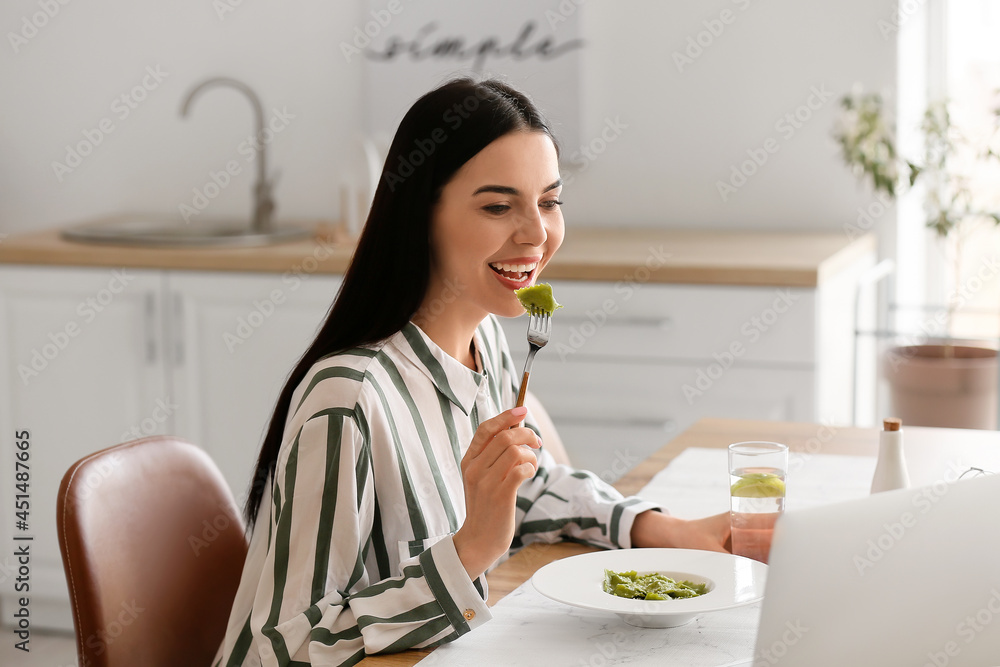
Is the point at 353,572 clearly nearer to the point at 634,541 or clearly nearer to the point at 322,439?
the point at 322,439

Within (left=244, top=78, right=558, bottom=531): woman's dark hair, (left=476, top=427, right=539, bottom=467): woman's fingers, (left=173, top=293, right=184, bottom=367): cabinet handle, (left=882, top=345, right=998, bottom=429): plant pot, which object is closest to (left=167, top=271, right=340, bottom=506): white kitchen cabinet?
(left=173, top=293, right=184, bottom=367): cabinet handle

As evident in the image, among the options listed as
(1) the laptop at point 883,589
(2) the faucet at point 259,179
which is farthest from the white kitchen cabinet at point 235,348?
(1) the laptop at point 883,589

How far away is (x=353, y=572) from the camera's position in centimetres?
108

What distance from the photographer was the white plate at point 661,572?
1.00m

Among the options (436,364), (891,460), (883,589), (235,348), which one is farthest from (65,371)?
(883,589)

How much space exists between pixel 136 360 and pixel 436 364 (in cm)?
167

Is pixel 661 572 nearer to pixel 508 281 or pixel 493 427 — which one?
pixel 493 427

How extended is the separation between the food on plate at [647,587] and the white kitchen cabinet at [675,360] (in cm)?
131

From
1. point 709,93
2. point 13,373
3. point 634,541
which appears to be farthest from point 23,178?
point 634,541

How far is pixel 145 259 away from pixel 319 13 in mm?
847

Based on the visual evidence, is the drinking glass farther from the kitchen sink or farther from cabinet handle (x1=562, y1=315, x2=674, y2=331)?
the kitchen sink

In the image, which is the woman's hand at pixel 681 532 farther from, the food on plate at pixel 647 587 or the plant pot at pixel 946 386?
the plant pot at pixel 946 386

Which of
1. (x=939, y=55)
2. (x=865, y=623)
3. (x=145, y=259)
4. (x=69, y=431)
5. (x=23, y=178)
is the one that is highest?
(x=939, y=55)

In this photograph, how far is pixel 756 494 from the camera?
1.16 metres
